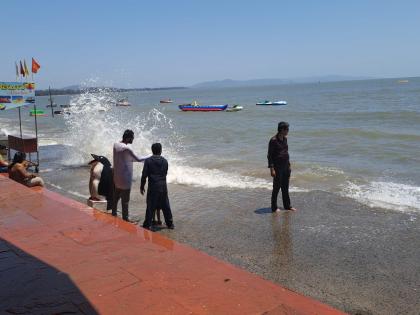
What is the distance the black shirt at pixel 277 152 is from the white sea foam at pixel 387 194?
2.44 metres

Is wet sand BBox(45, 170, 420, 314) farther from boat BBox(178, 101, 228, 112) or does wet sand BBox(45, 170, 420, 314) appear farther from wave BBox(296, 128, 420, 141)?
boat BBox(178, 101, 228, 112)

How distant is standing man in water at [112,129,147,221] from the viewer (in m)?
6.39

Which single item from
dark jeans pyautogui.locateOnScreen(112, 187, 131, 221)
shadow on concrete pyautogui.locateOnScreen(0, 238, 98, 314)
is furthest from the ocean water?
shadow on concrete pyautogui.locateOnScreen(0, 238, 98, 314)

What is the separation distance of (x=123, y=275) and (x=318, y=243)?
342cm

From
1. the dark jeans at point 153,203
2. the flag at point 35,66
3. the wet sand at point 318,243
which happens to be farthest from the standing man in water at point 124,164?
the flag at point 35,66

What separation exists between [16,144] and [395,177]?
11318mm

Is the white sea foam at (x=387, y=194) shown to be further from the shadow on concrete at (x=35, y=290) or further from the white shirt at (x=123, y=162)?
the shadow on concrete at (x=35, y=290)

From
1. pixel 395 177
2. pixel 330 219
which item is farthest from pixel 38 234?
pixel 395 177

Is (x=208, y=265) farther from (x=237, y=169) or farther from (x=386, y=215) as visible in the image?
(x=237, y=169)

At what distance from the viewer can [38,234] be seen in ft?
17.3

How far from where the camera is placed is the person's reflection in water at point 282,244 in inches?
217

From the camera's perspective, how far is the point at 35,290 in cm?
370

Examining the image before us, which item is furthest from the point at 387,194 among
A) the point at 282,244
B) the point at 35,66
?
Answer: the point at 35,66

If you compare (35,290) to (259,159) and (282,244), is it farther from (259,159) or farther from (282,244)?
(259,159)
